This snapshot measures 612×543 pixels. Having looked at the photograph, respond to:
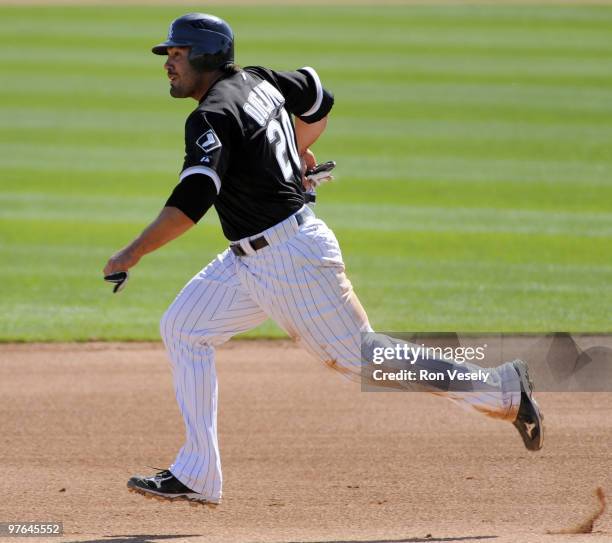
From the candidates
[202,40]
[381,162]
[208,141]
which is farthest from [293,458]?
[381,162]

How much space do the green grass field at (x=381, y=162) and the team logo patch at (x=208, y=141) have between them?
408 centimetres

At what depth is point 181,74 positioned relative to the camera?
463 centimetres

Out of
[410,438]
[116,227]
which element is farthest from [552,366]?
[116,227]

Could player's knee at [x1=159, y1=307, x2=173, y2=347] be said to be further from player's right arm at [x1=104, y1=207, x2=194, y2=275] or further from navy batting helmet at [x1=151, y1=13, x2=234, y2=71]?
navy batting helmet at [x1=151, y1=13, x2=234, y2=71]

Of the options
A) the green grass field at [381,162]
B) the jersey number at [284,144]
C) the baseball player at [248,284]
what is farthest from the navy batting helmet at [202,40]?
the green grass field at [381,162]

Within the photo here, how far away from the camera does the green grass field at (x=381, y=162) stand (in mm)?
8945

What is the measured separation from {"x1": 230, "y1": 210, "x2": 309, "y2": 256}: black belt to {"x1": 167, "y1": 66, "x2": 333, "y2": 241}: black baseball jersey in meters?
0.03

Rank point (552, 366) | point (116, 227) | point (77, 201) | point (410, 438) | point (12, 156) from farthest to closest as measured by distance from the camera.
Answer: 1. point (12, 156)
2. point (77, 201)
3. point (116, 227)
4. point (552, 366)
5. point (410, 438)

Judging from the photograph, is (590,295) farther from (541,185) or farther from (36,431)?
(36,431)

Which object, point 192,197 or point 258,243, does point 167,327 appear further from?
point 192,197

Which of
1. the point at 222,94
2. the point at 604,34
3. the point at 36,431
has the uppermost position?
the point at 604,34

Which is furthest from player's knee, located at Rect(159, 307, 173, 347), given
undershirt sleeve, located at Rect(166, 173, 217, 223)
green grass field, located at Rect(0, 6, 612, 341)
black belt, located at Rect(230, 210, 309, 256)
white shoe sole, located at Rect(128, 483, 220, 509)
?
green grass field, located at Rect(0, 6, 612, 341)

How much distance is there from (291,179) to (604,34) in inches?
691

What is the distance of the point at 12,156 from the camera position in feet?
44.9
